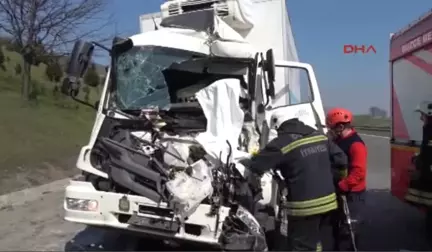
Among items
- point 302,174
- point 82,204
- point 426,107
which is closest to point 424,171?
point 426,107

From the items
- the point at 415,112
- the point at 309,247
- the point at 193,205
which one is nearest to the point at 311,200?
the point at 309,247

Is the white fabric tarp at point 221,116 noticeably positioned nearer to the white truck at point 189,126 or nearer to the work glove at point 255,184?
the white truck at point 189,126

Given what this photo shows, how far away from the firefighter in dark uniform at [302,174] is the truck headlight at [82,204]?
1.79 m

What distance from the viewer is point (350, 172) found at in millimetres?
6055

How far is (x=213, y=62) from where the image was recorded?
730 centimetres

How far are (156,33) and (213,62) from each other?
90 centimetres

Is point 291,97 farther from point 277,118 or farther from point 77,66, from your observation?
point 77,66

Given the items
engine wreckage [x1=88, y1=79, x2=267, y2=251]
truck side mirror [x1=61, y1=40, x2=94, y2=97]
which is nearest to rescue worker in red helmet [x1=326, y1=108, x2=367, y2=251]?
engine wreckage [x1=88, y1=79, x2=267, y2=251]

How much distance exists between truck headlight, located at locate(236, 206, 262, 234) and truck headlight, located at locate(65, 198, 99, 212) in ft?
4.95

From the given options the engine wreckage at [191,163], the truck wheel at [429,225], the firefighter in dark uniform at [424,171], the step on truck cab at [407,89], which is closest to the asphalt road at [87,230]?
the truck wheel at [429,225]

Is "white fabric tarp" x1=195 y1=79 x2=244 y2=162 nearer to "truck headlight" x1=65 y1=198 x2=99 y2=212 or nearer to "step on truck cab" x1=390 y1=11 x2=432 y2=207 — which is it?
"truck headlight" x1=65 y1=198 x2=99 y2=212

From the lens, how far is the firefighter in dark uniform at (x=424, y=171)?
6.59 m

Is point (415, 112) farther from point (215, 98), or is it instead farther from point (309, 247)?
point (309, 247)

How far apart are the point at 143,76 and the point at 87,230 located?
2903 millimetres
